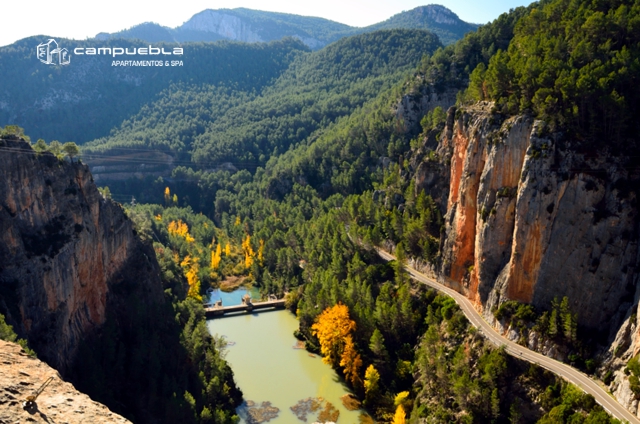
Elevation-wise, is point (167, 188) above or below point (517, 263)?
below

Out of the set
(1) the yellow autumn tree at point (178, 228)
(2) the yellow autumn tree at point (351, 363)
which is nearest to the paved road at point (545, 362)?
(2) the yellow autumn tree at point (351, 363)

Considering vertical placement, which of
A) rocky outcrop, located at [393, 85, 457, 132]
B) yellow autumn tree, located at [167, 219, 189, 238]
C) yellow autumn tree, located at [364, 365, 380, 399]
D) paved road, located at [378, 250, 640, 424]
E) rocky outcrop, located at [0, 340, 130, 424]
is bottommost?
yellow autumn tree, located at [167, 219, 189, 238]

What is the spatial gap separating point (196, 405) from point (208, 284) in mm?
47104

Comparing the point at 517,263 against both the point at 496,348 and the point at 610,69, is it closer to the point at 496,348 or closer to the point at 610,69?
the point at 496,348

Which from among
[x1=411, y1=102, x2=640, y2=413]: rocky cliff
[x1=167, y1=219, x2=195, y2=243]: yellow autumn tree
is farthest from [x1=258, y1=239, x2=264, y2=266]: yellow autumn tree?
[x1=411, y1=102, x2=640, y2=413]: rocky cliff

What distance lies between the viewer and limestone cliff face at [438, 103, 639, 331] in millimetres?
47781

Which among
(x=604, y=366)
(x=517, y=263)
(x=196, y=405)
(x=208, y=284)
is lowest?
(x=208, y=284)

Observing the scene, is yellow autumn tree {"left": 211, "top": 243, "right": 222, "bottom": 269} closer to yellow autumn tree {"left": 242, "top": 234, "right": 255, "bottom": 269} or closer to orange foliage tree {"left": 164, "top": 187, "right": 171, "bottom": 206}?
yellow autumn tree {"left": 242, "top": 234, "right": 255, "bottom": 269}

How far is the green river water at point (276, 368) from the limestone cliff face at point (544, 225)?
63.4 ft

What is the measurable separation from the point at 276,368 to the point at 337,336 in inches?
337

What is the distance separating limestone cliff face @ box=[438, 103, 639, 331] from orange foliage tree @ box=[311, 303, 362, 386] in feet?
48.2

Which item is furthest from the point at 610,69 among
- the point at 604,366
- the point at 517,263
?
the point at 604,366

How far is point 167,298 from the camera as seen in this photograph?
71312mm

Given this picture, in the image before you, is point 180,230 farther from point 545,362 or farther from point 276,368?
point 545,362
